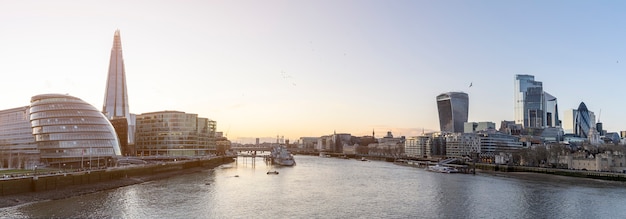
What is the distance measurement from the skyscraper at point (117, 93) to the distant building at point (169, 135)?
24.1ft

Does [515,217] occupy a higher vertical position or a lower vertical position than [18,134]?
lower

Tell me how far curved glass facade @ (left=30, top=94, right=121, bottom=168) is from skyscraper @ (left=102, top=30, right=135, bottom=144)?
6377 centimetres

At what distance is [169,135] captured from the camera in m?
167

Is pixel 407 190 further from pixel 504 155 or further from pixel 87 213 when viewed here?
pixel 504 155

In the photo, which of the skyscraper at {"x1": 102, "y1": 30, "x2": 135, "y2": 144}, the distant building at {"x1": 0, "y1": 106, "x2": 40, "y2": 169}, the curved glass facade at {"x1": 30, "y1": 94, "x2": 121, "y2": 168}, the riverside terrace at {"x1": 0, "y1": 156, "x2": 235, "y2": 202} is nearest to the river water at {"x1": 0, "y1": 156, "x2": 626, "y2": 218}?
the riverside terrace at {"x1": 0, "y1": 156, "x2": 235, "y2": 202}

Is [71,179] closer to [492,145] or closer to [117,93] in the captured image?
[117,93]

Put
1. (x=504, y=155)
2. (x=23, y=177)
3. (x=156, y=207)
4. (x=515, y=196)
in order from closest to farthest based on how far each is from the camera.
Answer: (x=156, y=207) < (x=23, y=177) < (x=515, y=196) < (x=504, y=155)

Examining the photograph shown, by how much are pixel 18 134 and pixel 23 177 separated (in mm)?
54888

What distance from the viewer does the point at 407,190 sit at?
7169 centimetres

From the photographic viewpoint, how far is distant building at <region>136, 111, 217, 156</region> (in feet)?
545

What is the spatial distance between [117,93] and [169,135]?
2553cm

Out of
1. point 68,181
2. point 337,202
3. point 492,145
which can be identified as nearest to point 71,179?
point 68,181

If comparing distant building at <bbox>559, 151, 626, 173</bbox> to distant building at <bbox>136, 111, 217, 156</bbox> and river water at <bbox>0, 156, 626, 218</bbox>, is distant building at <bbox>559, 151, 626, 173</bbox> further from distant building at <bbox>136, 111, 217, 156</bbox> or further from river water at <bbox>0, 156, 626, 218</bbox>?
distant building at <bbox>136, 111, 217, 156</bbox>

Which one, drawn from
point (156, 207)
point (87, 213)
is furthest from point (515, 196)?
point (87, 213)
